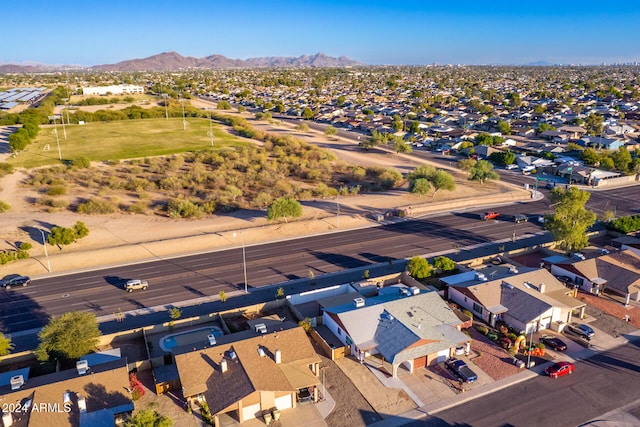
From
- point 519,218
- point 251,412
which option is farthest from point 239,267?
point 519,218

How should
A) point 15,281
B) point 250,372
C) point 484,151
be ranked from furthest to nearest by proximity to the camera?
point 484,151
point 15,281
point 250,372

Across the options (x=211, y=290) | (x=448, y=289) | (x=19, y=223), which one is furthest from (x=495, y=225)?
(x=19, y=223)

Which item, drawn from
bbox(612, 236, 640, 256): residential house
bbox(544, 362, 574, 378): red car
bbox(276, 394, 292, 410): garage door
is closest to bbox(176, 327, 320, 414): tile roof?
bbox(276, 394, 292, 410): garage door

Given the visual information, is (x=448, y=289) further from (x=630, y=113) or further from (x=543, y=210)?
(x=630, y=113)

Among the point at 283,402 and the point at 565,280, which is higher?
the point at 565,280

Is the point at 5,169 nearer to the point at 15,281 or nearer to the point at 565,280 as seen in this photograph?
the point at 15,281

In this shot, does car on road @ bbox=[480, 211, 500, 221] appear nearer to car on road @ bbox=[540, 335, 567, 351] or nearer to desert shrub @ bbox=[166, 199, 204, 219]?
car on road @ bbox=[540, 335, 567, 351]
